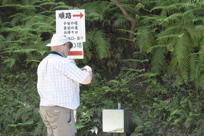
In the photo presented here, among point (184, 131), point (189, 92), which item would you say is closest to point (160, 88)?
point (189, 92)

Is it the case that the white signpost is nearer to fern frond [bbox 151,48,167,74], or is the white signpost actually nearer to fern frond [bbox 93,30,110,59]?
fern frond [bbox 93,30,110,59]

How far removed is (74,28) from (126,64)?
3325 mm

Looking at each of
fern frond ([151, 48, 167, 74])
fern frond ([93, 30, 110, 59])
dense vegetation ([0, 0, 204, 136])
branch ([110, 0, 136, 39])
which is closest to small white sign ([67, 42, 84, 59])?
dense vegetation ([0, 0, 204, 136])

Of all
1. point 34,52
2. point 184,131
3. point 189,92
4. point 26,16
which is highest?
point 26,16

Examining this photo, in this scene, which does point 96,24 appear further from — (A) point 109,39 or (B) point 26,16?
(B) point 26,16

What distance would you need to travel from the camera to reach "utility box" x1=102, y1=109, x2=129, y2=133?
7461 mm

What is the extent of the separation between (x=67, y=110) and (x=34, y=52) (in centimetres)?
485

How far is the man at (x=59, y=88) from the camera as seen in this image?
17.9ft

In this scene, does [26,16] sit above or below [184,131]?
above

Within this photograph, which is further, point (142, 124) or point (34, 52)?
point (34, 52)

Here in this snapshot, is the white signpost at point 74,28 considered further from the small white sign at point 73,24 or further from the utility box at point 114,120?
the utility box at point 114,120

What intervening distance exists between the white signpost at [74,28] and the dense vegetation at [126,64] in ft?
6.23

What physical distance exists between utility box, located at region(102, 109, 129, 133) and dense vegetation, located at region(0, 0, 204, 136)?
67 centimetres

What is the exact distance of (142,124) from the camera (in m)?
8.31
